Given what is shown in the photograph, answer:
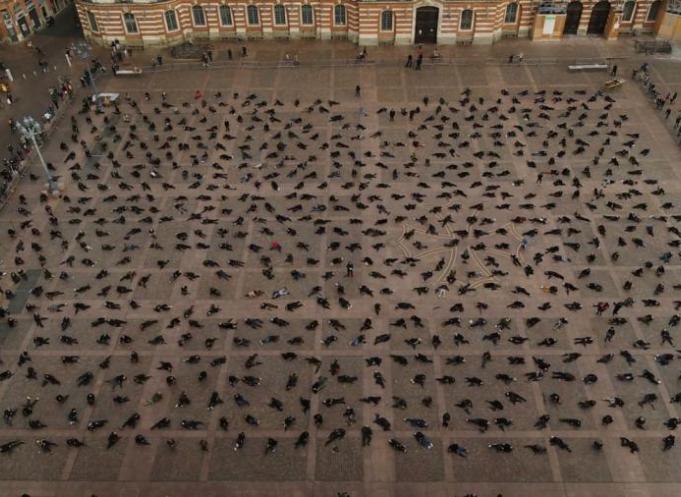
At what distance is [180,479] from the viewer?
113 feet

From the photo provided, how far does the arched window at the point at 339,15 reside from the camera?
76.8 metres

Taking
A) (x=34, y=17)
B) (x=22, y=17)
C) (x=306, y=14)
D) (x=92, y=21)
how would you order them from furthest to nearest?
(x=34, y=17)
(x=22, y=17)
(x=306, y=14)
(x=92, y=21)

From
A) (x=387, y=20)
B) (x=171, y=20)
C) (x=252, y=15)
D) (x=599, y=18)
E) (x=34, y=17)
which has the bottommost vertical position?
(x=599, y=18)

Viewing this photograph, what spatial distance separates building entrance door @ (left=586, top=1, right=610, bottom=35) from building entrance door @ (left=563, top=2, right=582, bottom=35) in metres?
1.61

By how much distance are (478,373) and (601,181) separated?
82.5ft

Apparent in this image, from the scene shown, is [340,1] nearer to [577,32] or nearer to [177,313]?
[577,32]

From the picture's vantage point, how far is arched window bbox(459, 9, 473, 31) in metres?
74.9

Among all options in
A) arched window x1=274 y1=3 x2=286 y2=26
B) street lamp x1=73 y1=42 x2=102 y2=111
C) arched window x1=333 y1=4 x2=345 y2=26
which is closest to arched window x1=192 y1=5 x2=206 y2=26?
arched window x1=274 y1=3 x2=286 y2=26

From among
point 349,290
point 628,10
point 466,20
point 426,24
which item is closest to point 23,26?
point 426,24

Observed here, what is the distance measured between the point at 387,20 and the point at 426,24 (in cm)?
489

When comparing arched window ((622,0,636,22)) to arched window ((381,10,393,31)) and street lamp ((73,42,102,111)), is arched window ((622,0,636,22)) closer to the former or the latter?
arched window ((381,10,393,31))

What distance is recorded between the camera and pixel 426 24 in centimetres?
7631

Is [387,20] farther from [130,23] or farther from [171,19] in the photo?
[130,23]

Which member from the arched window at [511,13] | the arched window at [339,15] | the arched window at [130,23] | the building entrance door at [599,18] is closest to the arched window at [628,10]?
the building entrance door at [599,18]
